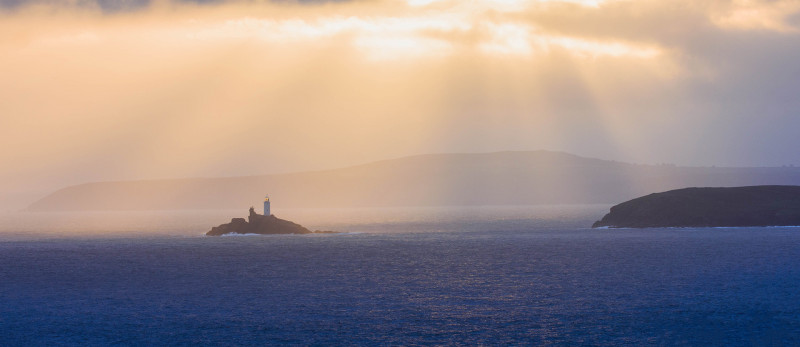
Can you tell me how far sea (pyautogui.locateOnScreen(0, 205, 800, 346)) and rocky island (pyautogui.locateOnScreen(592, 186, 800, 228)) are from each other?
4430cm

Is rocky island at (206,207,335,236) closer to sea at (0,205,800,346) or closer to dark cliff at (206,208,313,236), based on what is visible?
dark cliff at (206,208,313,236)

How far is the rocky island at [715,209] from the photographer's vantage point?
16175cm

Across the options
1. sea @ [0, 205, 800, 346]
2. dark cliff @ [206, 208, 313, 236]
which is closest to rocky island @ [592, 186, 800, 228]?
sea @ [0, 205, 800, 346]

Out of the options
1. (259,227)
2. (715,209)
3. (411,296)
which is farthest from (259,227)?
(411,296)

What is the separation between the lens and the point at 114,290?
73.0m

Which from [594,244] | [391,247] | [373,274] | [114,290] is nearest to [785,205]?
[594,244]

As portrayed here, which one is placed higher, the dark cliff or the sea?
the dark cliff

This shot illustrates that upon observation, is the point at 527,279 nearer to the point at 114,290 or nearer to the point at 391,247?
the point at 114,290

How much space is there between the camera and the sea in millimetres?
48375

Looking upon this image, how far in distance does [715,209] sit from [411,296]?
390 feet

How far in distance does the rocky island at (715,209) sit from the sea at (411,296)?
44.3m

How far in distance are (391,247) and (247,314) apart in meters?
71.3

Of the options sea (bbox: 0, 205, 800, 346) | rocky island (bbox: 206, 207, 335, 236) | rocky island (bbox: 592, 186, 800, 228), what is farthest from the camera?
rocky island (bbox: 592, 186, 800, 228)

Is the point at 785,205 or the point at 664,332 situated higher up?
the point at 785,205
